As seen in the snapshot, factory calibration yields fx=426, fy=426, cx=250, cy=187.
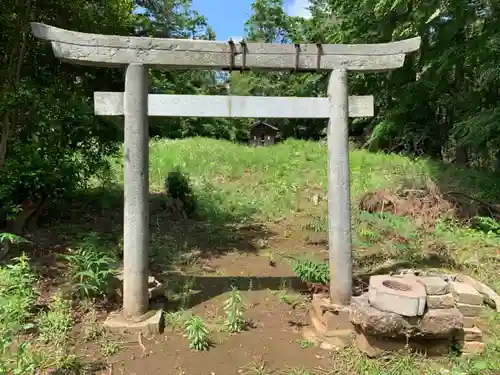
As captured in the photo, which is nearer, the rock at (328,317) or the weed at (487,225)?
the rock at (328,317)

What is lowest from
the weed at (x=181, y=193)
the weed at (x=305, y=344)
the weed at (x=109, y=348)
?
the weed at (x=305, y=344)

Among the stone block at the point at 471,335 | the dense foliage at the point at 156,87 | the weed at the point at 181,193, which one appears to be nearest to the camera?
the stone block at the point at 471,335

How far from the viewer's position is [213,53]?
4.50 metres

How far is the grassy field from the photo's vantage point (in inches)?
150

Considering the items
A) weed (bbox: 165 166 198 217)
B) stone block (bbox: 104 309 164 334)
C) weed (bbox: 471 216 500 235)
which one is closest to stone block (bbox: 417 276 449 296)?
stone block (bbox: 104 309 164 334)

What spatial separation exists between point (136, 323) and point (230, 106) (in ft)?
7.97

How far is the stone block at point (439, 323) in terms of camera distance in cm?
362

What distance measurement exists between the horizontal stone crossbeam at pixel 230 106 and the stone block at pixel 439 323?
2.22 meters

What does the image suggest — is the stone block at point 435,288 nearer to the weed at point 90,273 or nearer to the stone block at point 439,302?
the stone block at point 439,302

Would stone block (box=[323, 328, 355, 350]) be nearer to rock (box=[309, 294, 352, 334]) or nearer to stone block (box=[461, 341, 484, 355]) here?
rock (box=[309, 294, 352, 334])

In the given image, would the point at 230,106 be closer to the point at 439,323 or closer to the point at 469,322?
the point at 439,323

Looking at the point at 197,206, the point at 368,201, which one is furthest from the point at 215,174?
the point at 368,201

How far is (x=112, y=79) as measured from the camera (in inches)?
283

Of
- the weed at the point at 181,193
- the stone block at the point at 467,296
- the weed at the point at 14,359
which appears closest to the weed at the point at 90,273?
the weed at the point at 14,359
